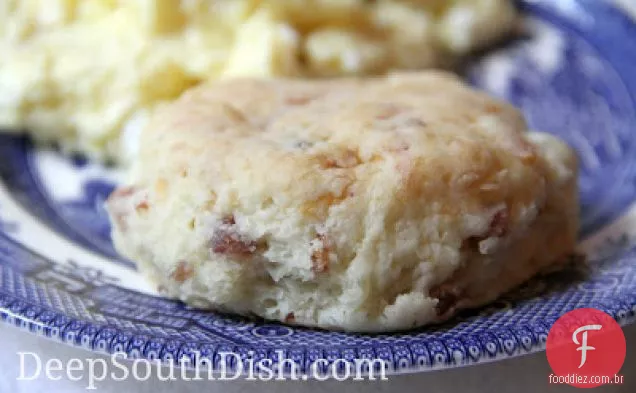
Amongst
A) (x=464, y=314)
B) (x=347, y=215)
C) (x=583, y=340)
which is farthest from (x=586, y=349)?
(x=347, y=215)

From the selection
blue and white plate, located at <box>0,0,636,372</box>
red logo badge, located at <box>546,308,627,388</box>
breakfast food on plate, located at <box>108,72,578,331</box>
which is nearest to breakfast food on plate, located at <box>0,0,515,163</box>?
blue and white plate, located at <box>0,0,636,372</box>

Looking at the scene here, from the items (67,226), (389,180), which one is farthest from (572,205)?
(67,226)

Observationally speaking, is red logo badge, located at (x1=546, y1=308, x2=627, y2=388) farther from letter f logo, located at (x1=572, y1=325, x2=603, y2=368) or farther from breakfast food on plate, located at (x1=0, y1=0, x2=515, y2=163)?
breakfast food on plate, located at (x1=0, y1=0, x2=515, y2=163)

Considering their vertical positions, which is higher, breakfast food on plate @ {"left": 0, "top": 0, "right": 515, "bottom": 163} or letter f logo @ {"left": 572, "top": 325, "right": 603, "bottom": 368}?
letter f logo @ {"left": 572, "top": 325, "right": 603, "bottom": 368}

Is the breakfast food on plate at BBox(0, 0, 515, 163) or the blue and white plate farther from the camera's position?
the breakfast food on plate at BBox(0, 0, 515, 163)

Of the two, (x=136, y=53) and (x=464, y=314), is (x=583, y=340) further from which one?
(x=136, y=53)

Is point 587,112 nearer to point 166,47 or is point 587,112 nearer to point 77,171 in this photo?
point 166,47
